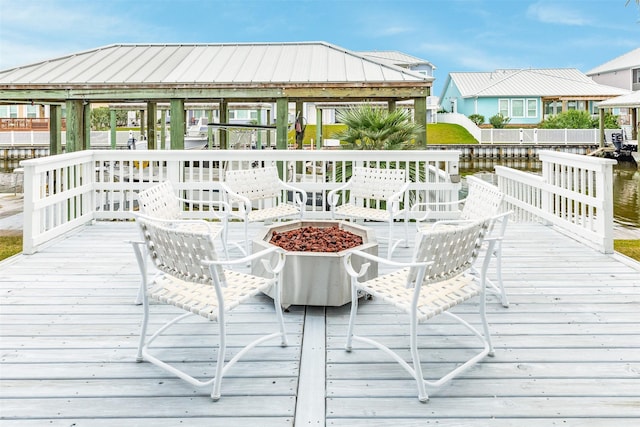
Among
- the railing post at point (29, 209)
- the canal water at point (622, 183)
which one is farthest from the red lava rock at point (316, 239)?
the canal water at point (622, 183)

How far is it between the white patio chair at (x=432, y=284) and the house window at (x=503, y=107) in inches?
1169

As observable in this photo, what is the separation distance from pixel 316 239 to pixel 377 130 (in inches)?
157

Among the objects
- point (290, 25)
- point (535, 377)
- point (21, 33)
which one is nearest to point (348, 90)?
point (535, 377)

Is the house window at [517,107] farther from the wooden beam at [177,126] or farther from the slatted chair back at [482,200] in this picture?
the slatted chair back at [482,200]

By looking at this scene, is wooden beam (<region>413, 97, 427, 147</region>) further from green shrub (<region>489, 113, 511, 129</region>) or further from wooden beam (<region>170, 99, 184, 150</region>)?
green shrub (<region>489, 113, 511, 129</region>)

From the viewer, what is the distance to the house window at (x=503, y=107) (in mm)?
30125

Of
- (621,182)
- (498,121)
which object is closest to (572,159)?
(621,182)

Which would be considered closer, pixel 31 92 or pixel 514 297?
pixel 514 297

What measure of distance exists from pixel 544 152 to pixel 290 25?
55557 mm

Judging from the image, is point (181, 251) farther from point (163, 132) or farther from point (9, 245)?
point (163, 132)

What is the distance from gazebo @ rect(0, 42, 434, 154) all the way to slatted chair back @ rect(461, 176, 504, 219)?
16.4 ft

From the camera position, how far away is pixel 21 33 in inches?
991

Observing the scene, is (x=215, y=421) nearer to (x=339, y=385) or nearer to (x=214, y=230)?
(x=339, y=385)

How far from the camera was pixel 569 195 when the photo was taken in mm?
5391
